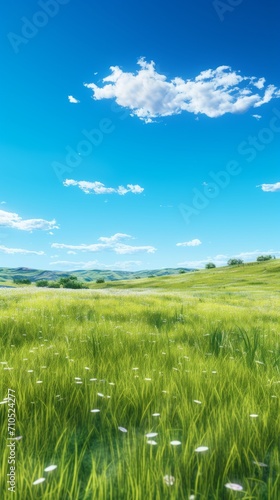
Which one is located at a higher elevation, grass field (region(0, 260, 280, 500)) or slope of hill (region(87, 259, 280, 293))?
grass field (region(0, 260, 280, 500))

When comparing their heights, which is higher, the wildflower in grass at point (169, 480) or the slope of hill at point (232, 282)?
the wildflower in grass at point (169, 480)

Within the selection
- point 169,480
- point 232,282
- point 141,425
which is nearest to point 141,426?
point 141,425

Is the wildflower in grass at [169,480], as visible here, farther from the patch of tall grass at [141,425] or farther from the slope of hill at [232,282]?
the slope of hill at [232,282]

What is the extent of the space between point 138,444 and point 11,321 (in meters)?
6.45

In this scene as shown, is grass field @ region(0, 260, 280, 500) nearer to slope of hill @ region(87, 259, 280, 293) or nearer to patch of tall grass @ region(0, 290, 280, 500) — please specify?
patch of tall grass @ region(0, 290, 280, 500)

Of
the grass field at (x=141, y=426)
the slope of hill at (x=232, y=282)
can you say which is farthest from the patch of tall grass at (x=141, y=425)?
the slope of hill at (x=232, y=282)

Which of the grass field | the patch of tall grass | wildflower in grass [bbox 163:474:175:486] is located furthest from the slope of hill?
wildflower in grass [bbox 163:474:175:486]

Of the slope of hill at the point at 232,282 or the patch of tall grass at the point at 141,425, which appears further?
the slope of hill at the point at 232,282

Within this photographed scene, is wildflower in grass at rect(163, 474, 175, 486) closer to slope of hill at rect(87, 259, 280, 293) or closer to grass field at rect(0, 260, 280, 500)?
grass field at rect(0, 260, 280, 500)

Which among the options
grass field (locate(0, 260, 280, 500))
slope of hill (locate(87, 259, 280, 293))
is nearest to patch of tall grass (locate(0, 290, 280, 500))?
grass field (locate(0, 260, 280, 500))

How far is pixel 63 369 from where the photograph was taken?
173 inches

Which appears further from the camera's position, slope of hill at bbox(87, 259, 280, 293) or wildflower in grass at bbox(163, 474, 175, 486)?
slope of hill at bbox(87, 259, 280, 293)

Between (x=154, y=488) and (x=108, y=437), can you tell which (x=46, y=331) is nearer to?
(x=108, y=437)

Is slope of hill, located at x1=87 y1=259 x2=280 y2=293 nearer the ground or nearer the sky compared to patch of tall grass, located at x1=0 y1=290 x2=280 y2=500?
nearer the ground
